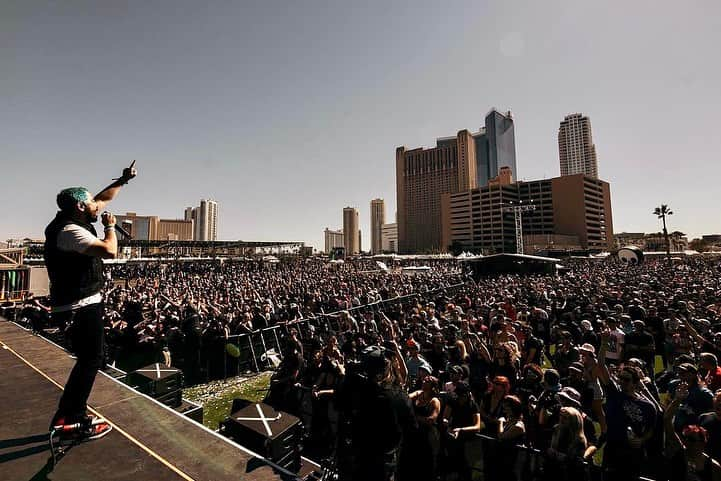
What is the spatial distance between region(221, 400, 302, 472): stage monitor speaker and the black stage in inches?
28.4

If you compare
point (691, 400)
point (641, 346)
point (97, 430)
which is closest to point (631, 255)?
point (641, 346)

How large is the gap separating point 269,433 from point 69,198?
296 centimetres

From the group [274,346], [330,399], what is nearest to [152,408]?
[330,399]

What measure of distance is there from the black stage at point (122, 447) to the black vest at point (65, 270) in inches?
47.5

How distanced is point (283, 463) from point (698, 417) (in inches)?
202

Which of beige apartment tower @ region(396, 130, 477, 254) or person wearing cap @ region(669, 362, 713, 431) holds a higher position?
beige apartment tower @ region(396, 130, 477, 254)

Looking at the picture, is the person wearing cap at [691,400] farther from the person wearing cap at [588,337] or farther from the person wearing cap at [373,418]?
the person wearing cap at [373,418]

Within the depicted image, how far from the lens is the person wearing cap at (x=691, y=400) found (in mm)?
4453

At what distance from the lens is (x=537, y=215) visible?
12431 centimetres

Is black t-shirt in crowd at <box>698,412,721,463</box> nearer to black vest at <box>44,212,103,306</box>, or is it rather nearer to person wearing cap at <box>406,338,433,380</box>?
person wearing cap at <box>406,338,433,380</box>

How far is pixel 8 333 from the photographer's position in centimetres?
769

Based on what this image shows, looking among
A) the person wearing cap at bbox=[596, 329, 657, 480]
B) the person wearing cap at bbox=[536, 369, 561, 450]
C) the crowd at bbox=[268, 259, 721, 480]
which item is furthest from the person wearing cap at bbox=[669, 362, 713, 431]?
the person wearing cap at bbox=[536, 369, 561, 450]

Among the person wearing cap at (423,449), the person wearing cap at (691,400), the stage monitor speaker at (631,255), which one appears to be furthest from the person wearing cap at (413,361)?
the stage monitor speaker at (631,255)

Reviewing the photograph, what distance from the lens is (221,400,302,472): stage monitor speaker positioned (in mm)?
3537
